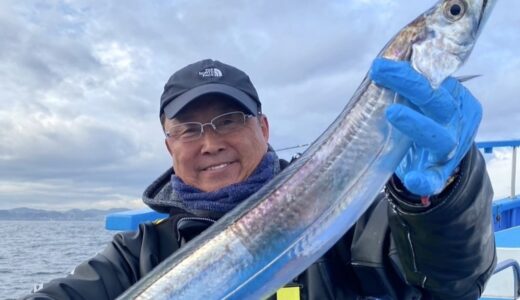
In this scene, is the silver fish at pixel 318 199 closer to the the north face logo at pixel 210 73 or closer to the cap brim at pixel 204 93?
the cap brim at pixel 204 93

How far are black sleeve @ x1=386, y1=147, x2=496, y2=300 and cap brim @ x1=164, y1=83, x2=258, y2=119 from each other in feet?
4.16

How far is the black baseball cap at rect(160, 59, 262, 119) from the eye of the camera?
375 cm

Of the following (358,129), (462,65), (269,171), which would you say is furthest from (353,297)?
(462,65)

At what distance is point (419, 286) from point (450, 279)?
0.21 metres

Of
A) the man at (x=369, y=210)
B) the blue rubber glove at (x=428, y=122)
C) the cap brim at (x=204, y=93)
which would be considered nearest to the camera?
the blue rubber glove at (x=428, y=122)

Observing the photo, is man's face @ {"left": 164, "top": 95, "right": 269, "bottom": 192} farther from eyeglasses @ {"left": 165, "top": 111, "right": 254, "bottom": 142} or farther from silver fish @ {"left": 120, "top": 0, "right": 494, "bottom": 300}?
silver fish @ {"left": 120, "top": 0, "right": 494, "bottom": 300}

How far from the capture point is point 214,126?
12.3ft

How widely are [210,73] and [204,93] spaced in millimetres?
260

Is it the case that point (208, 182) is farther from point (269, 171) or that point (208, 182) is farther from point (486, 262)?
point (486, 262)

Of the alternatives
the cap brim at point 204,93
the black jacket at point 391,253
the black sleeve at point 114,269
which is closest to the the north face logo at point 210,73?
the cap brim at point 204,93

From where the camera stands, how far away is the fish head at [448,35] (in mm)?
2375

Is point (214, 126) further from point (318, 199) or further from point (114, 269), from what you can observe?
point (318, 199)

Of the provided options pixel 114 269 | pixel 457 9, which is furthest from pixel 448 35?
pixel 114 269

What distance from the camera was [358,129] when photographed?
245 centimetres
